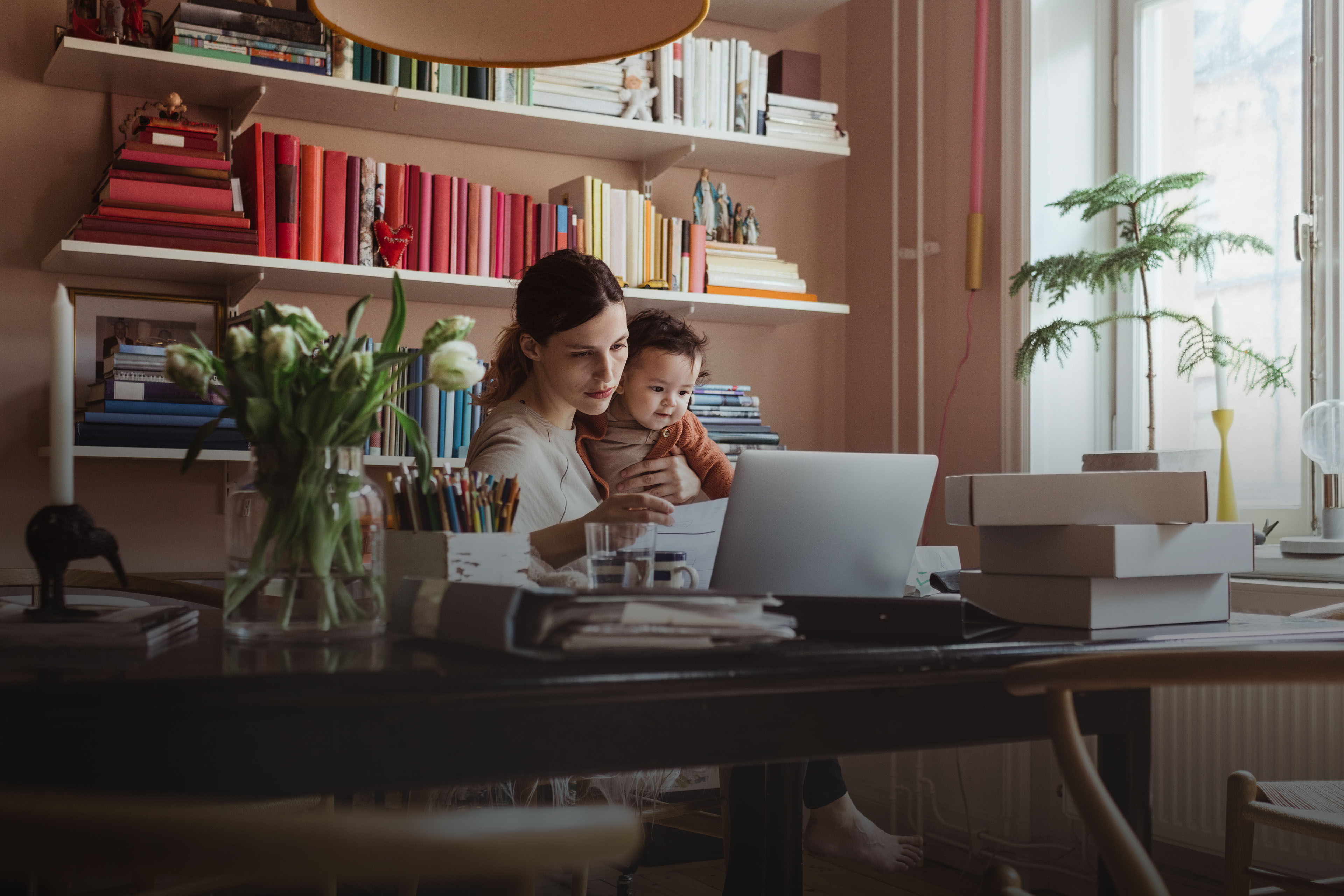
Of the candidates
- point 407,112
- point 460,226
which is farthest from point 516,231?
point 407,112

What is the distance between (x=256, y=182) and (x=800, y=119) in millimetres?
1372

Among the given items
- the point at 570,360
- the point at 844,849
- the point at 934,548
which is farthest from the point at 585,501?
the point at 844,849

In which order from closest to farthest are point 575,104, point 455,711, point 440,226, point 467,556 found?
point 455,711 → point 467,556 → point 440,226 → point 575,104

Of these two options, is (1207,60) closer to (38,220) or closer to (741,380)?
(741,380)

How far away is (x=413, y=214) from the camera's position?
8.55ft

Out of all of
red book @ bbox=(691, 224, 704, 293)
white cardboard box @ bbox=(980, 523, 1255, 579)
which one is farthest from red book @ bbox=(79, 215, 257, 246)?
white cardboard box @ bbox=(980, 523, 1255, 579)

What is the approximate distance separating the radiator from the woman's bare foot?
56cm

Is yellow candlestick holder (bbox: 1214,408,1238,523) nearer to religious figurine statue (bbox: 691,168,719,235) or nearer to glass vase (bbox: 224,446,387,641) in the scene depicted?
religious figurine statue (bbox: 691,168,719,235)

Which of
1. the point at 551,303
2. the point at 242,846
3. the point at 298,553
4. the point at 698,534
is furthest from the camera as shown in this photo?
the point at 551,303

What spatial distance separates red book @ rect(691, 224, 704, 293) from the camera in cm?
288

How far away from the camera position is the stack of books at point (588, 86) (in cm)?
271

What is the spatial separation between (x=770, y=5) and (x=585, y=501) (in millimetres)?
1761

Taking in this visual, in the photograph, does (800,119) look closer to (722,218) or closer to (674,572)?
(722,218)

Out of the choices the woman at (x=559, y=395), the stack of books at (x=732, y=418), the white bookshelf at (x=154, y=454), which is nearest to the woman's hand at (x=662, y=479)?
the woman at (x=559, y=395)
